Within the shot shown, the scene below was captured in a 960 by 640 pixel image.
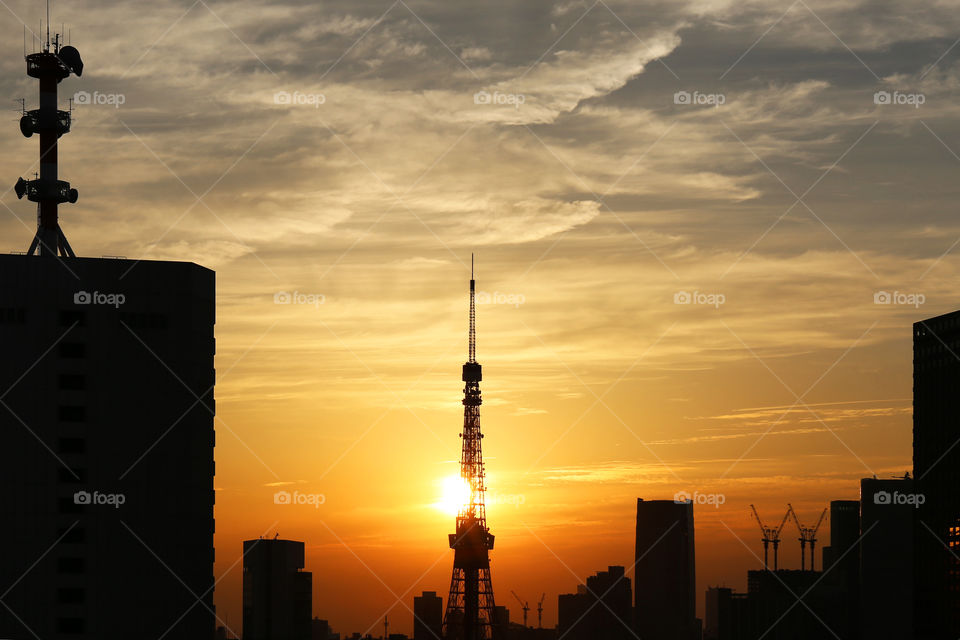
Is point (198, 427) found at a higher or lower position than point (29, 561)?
higher

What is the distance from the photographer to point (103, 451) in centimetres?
15000

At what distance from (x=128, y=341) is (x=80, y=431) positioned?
35.9ft

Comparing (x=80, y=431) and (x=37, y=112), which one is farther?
(x=37, y=112)

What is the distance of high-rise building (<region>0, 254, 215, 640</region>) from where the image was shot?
145625 millimetres

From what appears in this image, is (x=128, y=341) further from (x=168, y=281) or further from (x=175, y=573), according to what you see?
(x=175, y=573)

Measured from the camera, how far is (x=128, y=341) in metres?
153

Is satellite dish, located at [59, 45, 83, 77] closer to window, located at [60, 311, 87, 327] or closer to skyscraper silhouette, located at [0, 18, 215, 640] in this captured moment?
skyscraper silhouette, located at [0, 18, 215, 640]

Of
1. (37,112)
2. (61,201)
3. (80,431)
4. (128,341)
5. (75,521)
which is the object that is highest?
(37,112)

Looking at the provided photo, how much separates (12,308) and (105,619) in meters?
35.3

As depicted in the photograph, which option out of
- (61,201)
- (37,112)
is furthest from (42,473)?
(37,112)

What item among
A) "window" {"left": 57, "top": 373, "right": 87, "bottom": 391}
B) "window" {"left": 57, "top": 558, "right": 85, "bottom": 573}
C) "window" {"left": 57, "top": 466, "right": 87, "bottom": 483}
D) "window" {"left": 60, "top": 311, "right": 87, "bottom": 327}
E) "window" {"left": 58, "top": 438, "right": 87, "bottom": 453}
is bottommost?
"window" {"left": 57, "top": 558, "right": 85, "bottom": 573}

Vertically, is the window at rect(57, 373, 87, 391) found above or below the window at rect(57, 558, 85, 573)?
above

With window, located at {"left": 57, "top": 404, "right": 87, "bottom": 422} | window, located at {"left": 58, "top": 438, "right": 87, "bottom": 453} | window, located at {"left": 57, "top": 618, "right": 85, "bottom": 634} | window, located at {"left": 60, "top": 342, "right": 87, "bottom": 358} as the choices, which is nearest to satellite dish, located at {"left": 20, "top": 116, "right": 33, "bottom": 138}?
window, located at {"left": 60, "top": 342, "right": 87, "bottom": 358}

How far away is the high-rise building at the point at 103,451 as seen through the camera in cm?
14562
